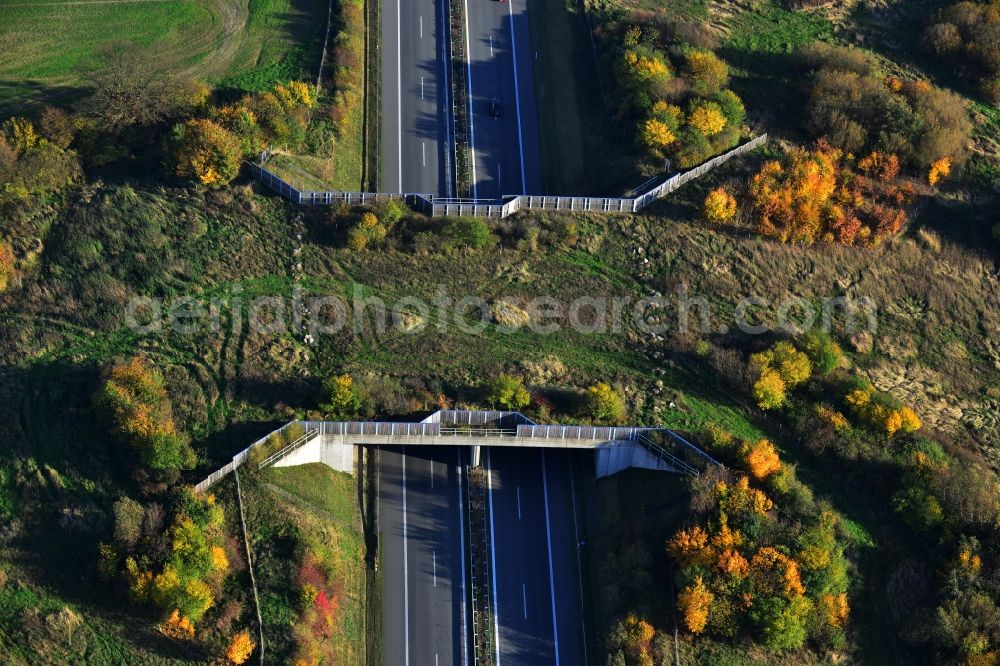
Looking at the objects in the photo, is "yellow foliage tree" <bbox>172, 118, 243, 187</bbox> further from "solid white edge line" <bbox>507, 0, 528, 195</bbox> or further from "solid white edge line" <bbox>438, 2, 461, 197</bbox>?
"solid white edge line" <bbox>507, 0, 528, 195</bbox>

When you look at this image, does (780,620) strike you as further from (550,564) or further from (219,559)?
(219,559)

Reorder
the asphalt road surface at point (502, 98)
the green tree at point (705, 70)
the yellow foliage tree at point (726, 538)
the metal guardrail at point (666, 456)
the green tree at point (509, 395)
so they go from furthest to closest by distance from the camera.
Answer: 1. the green tree at point (705, 70)
2. the asphalt road surface at point (502, 98)
3. the green tree at point (509, 395)
4. the metal guardrail at point (666, 456)
5. the yellow foliage tree at point (726, 538)

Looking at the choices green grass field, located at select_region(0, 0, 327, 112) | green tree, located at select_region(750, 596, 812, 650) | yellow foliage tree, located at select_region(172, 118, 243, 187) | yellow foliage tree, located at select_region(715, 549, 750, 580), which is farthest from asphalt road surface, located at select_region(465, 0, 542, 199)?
green tree, located at select_region(750, 596, 812, 650)

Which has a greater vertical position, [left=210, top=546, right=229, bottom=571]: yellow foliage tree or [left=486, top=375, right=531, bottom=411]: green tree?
[left=486, top=375, right=531, bottom=411]: green tree

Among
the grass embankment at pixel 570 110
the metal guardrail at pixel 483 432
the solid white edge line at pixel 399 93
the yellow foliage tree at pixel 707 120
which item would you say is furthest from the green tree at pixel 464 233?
the yellow foliage tree at pixel 707 120

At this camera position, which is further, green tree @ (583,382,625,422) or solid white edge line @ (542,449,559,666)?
green tree @ (583,382,625,422)

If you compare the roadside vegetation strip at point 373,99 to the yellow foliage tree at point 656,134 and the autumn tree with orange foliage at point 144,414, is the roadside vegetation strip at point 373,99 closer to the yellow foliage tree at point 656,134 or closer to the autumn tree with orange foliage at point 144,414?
the yellow foliage tree at point 656,134
